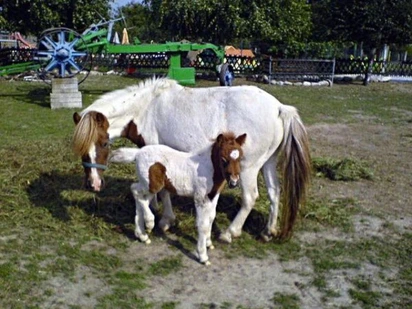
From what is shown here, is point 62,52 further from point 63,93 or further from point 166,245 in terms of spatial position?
point 166,245

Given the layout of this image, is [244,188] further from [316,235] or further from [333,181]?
[333,181]

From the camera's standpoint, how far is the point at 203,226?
3730 mm

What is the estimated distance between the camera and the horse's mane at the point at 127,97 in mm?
4227

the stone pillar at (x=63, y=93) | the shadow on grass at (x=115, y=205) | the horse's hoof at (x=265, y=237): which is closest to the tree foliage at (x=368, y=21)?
the stone pillar at (x=63, y=93)

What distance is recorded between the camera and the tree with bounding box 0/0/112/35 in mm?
17234

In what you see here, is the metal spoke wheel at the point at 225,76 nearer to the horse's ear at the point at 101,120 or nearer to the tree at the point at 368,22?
the tree at the point at 368,22

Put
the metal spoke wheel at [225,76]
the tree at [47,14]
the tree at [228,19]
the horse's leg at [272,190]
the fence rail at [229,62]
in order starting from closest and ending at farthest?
the horse's leg at [272,190]
the metal spoke wheel at [225,76]
the tree at [47,14]
the tree at [228,19]
the fence rail at [229,62]

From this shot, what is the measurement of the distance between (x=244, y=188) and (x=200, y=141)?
576 millimetres

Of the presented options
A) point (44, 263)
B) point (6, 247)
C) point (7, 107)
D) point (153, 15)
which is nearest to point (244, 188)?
point (44, 263)

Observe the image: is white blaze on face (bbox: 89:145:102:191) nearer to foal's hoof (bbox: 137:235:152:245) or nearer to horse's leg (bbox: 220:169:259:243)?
foal's hoof (bbox: 137:235:152:245)

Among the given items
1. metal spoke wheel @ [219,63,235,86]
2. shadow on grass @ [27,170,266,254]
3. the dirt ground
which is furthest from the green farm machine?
the dirt ground

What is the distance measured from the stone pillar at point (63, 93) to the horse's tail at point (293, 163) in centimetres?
796

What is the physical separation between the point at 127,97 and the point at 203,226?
147cm

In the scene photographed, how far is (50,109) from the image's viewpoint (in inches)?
425
